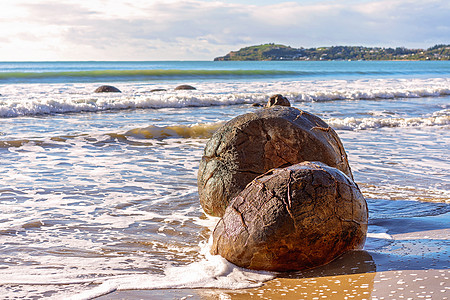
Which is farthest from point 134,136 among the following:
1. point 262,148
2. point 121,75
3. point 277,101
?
point 121,75

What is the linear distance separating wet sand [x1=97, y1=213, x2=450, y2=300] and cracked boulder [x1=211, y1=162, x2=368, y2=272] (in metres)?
0.12

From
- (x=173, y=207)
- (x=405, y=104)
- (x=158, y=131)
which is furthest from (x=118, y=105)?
(x=173, y=207)

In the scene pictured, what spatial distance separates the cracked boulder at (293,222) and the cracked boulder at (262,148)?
0.90 metres

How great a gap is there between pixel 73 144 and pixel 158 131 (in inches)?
71.7

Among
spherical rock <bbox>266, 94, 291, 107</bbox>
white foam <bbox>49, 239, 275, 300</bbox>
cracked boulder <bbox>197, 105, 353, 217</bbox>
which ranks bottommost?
white foam <bbox>49, 239, 275, 300</bbox>

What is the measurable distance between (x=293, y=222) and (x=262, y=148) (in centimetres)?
134

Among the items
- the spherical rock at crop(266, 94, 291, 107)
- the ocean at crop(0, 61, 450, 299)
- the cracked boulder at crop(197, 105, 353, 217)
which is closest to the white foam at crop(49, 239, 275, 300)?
the ocean at crop(0, 61, 450, 299)

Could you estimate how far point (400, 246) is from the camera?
13.2 ft

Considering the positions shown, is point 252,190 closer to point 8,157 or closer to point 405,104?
point 8,157

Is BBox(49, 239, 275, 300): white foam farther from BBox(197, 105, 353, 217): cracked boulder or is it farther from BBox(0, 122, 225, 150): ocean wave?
BBox(0, 122, 225, 150): ocean wave

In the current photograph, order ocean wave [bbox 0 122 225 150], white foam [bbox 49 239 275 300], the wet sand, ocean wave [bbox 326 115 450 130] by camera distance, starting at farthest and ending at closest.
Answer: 1. ocean wave [bbox 326 115 450 130]
2. ocean wave [bbox 0 122 225 150]
3. white foam [bbox 49 239 275 300]
4. the wet sand

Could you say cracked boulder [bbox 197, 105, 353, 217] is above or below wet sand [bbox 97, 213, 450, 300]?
above

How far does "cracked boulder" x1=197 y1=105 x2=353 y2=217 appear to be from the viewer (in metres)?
4.60

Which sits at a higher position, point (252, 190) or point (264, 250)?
point (252, 190)
